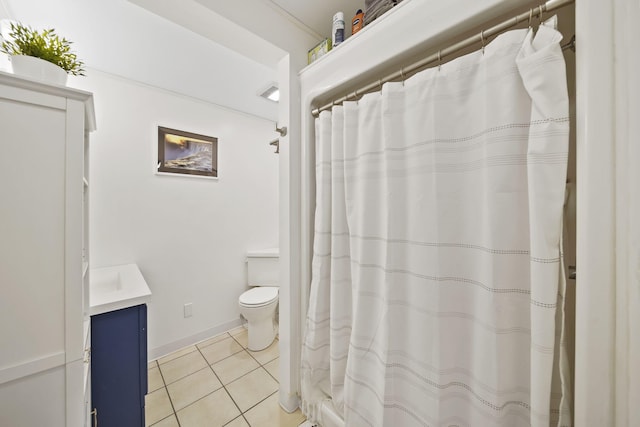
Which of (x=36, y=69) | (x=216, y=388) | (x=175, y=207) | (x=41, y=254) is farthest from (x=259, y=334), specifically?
(x=36, y=69)

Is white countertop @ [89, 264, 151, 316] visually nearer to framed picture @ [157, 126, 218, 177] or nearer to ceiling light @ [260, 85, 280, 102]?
framed picture @ [157, 126, 218, 177]

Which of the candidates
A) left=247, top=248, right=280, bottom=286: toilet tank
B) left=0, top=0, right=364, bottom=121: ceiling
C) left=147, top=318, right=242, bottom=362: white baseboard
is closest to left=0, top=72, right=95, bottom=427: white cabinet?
left=0, top=0, right=364, bottom=121: ceiling

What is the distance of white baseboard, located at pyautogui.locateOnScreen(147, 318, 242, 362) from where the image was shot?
6.22 feet

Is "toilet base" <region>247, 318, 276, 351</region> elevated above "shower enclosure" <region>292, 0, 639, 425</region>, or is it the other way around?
"shower enclosure" <region>292, 0, 639, 425</region>

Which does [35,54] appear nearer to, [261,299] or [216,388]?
[261,299]

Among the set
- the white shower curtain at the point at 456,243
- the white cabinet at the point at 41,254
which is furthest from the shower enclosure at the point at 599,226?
the white cabinet at the point at 41,254

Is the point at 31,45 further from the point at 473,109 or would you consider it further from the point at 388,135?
the point at 473,109

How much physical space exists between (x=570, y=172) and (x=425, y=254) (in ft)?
1.53

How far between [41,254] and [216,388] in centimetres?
141

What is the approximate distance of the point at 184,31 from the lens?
4.39ft

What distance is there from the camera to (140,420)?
3.68 feet

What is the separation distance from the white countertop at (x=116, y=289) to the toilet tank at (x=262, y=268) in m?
1.01

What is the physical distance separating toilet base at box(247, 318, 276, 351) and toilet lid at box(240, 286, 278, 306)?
0.19 m

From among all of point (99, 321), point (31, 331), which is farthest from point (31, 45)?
point (99, 321)
